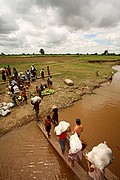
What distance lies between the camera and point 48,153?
666 centimetres

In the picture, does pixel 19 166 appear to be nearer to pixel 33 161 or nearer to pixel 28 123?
pixel 33 161

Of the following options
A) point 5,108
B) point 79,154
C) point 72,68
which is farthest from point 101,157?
point 72,68

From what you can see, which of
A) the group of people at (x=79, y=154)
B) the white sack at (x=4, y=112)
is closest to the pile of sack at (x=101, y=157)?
the group of people at (x=79, y=154)

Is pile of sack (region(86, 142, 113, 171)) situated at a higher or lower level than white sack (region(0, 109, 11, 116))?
higher

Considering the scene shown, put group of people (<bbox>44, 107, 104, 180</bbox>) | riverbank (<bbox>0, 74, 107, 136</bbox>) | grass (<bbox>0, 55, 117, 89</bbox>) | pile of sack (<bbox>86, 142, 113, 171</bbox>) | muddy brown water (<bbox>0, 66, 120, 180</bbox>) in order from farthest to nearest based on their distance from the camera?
1. grass (<bbox>0, 55, 117, 89</bbox>)
2. riverbank (<bbox>0, 74, 107, 136</bbox>)
3. muddy brown water (<bbox>0, 66, 120, 180</bbox>)
4. group of people (<bbox>44, 107, 104, 180</bbox>)
5. pile of sack (<bbox>86, 142, 113, 171</bbox>)

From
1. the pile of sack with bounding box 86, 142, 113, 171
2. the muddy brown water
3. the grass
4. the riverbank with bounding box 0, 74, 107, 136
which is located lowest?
the muddy brown water

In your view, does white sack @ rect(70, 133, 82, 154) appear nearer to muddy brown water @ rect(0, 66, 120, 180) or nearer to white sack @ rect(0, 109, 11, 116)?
muddy brown water @ rect(0, 66, 120, 180)

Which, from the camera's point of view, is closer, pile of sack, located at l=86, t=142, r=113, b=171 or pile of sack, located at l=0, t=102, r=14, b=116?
pile of sack, located at l=86, t=142, r=113, b=171

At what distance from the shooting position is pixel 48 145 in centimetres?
716

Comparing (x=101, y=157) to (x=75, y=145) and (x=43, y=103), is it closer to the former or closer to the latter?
(x=75, y=145)

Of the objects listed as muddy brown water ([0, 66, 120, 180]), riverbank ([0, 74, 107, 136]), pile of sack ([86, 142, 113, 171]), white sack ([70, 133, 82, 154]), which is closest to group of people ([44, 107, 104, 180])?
pile of sack ([86, 142, 113, 171])

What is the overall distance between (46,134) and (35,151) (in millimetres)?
1061

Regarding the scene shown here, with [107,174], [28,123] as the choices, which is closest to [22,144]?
[28,123]

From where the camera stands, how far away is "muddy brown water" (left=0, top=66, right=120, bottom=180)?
18.6 ft
